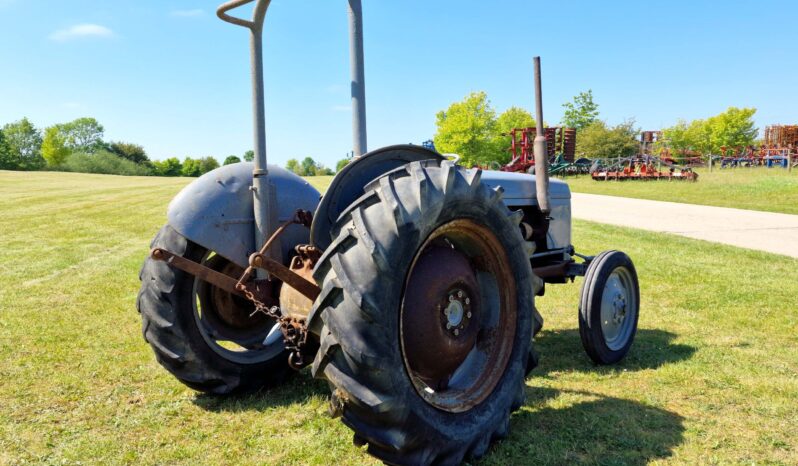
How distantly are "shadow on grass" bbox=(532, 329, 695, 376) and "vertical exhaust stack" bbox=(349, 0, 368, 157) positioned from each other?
214 cm

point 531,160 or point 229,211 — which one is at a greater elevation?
point 531,160

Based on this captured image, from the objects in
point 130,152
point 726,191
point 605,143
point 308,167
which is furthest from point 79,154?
point 726,191

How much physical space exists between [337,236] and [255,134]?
0.91 meters

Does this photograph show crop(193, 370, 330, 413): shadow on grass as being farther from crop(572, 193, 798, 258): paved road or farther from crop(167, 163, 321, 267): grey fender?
crop(572, 193, 798, 258): paved road

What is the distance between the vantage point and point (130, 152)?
82.4 metres

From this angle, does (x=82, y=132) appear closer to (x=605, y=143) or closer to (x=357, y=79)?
(x=605, y=143)

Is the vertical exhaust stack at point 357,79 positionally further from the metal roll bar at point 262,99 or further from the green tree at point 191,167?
the green tree at point 191,167

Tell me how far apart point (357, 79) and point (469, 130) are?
158 feet

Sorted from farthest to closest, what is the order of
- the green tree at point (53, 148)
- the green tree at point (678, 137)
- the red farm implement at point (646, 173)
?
the green tree at point (53, 148), the green tree at point (678, 137), the red farm implement at point (646, 173)

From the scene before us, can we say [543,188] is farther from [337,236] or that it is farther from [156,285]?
[156,285]

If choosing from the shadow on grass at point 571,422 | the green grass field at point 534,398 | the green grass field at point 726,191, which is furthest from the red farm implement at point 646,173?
the shadow on grass at point 571,422

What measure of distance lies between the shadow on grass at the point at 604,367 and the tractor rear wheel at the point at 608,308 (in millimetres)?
117

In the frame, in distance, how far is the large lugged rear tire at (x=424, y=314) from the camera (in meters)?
2.23

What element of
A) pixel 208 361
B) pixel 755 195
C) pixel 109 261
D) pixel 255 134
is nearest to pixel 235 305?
pixel 208 361
